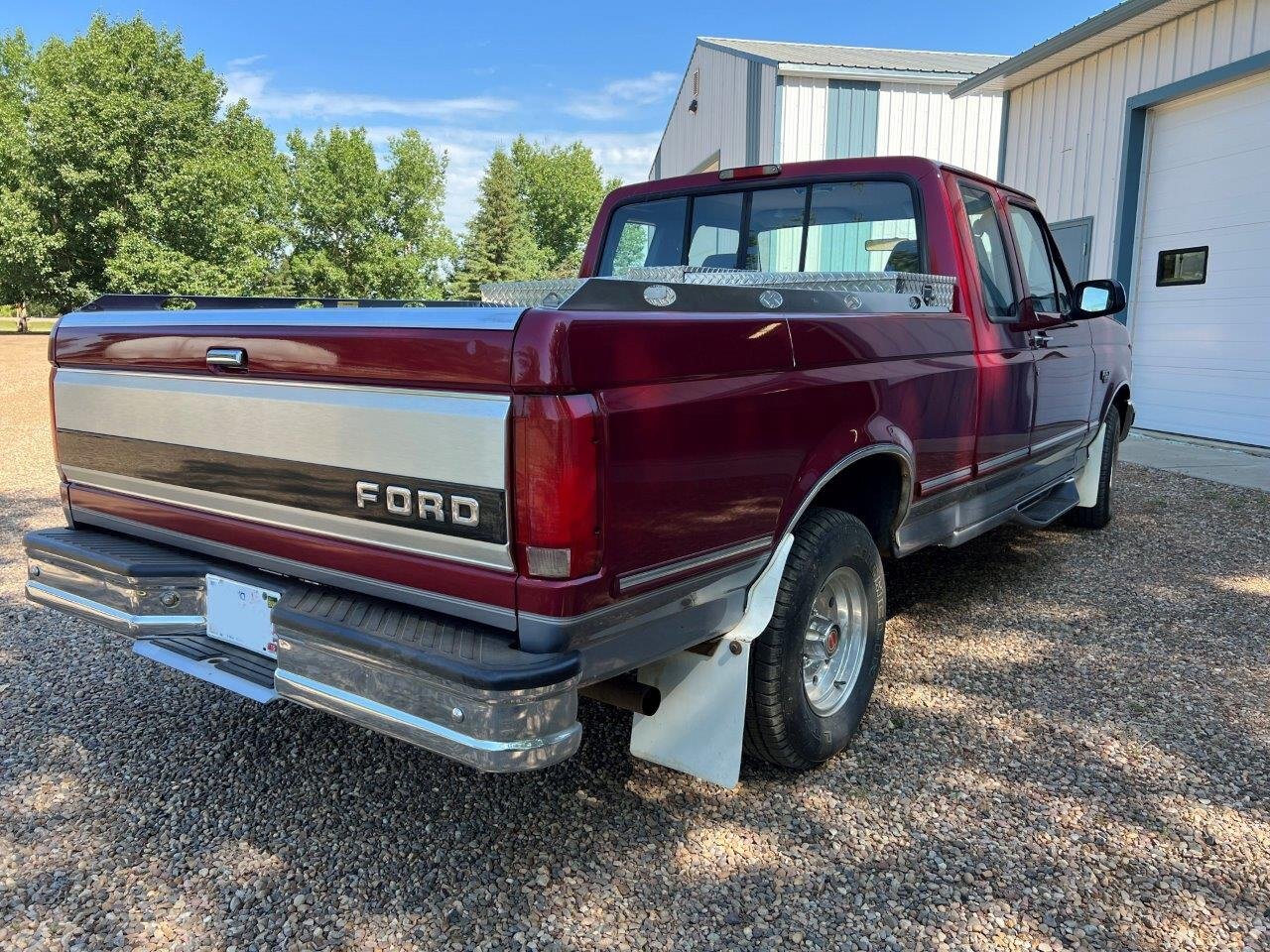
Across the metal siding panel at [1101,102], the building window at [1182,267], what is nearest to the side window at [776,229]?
A: the metal siding panel at [1101,102]

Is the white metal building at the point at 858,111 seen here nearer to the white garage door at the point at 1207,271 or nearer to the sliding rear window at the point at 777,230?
the white garage door at the point at 1207,271

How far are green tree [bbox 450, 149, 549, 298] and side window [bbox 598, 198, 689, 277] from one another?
62.7m

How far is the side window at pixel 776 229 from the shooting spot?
12.3 ft

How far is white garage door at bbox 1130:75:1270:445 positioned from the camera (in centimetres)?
838

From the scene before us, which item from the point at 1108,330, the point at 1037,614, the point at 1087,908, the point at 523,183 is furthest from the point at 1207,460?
the point at 523,183

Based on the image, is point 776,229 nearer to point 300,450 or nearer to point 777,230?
point 777,230

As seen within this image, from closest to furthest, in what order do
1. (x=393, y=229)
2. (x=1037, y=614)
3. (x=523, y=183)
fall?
(x=1037, y=614), (x=393, y=229), (x=523, y=183)

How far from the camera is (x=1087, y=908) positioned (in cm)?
215

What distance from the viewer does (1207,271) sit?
888 cm

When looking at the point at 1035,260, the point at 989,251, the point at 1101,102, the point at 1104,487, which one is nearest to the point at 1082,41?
the point at 1101,102

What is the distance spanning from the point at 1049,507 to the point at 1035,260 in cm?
132

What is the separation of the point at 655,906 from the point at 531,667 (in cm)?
83

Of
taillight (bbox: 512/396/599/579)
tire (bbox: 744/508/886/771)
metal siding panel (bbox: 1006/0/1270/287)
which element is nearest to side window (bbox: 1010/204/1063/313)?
tire (bbox: 744/508/886/771)

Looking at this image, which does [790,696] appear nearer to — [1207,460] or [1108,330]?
[1108,330]
